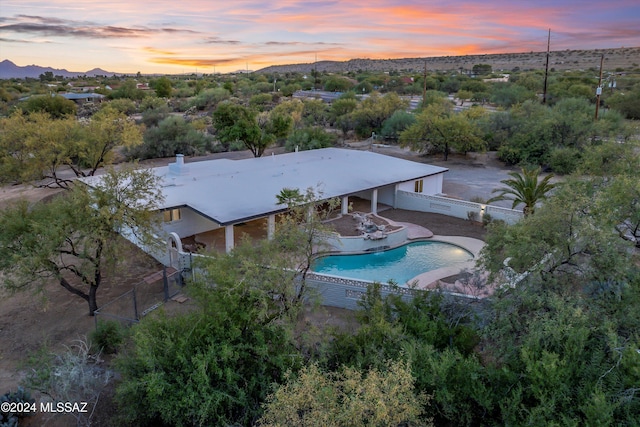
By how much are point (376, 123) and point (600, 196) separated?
3868 cm

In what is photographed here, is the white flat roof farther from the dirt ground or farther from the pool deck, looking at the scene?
the pool deck

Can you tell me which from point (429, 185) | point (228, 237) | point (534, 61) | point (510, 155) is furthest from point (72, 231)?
point (534, 61)

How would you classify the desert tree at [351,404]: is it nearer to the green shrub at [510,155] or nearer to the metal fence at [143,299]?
the metal fence at [143,299]

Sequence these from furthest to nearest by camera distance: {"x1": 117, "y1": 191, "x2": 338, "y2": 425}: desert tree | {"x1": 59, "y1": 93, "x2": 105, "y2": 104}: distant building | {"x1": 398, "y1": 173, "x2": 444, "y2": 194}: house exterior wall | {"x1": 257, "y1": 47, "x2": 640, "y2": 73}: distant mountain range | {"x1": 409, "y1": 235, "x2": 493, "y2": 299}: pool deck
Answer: {"x1": 257, "y1": 47, "x2": 640, "y2": 73}: distant mountain range, {"x1": 59, "y1": 93, "x2": 105, "y2": 104}: distant building, {"x1": 398, "y1": 173, "x2": 444, "y2": 194}: house exterior wall, {"x1": 409, "y1": 235, "x2": 493, "y2": 299}: pool deck, {"x1": 117, "y1": 191, "x2": 338, "y2": 425}: desert tree

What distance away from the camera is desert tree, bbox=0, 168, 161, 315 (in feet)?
43.3

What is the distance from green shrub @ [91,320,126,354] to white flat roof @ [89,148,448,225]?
6.21m

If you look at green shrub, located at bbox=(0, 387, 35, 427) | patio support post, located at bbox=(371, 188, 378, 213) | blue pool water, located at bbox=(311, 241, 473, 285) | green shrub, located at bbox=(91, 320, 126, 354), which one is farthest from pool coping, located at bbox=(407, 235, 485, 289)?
green shrub, located at bbox=(0, 387, 35, 427)

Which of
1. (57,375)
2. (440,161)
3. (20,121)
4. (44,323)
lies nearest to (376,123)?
(440,161)

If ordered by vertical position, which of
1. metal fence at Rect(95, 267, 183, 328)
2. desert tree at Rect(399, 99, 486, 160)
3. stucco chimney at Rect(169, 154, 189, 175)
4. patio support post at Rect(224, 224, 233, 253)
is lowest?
metal fence at Rect(95, 267, 183, 328)

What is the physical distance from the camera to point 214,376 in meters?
10.2

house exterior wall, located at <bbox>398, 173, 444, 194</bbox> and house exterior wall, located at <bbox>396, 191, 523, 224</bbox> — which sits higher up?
house exterior wall, located at <bbox>398, 173, 444, 194</bbox>

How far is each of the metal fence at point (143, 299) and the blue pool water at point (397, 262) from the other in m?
5.45

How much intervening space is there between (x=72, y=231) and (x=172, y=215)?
6693 mm

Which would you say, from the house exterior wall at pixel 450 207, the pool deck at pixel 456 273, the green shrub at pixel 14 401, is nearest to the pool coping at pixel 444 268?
the pool deck at pixel 456 273
